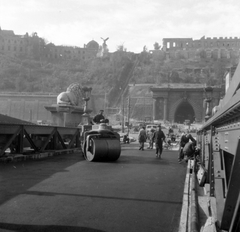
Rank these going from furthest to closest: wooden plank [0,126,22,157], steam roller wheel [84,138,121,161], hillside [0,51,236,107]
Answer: hillside [0,51,236,107]
steam roller wheel [84,138,121,161]
wooden plank [0,126,22,157]

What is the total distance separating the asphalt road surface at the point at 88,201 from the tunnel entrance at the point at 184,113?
7364 cm

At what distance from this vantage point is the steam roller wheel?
514 inches

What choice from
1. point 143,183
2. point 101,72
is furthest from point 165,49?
point 143,183

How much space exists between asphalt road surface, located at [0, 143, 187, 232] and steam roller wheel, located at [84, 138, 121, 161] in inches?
120

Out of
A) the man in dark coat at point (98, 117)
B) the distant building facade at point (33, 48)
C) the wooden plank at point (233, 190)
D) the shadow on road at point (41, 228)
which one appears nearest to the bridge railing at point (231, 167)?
the wooden plank at point (233, 190)

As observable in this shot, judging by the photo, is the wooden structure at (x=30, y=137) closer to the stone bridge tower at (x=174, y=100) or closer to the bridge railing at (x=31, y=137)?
the bridge railing at (x=31, y=137)

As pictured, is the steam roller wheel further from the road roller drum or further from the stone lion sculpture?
the stone lion sculpture

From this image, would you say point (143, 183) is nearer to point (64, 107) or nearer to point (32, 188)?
point (32, 188)

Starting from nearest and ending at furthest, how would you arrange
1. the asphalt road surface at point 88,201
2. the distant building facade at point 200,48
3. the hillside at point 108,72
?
the asphalt road surface at point 88,201 → the hillside at point 108,72 → the distant building facade at point 200,48

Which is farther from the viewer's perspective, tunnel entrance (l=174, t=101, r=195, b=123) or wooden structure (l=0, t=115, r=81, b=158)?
tunnel entrance (l=174, t=101, r=195, b=123)

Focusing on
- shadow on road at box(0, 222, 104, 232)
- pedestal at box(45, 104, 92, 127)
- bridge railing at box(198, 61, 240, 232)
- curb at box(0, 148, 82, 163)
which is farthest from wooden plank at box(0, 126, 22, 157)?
pedestal at box(45, 104, 92, 127)

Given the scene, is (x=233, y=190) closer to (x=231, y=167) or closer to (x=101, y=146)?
(x=231, y=167)

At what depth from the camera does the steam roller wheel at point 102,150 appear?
514 inches

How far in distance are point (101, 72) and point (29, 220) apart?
133 metres
